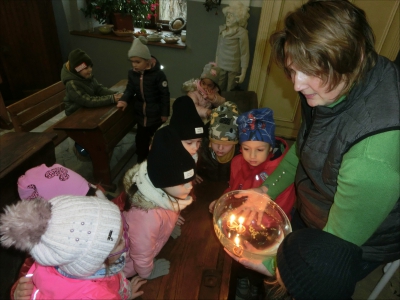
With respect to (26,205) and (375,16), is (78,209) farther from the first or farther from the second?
(375,16)

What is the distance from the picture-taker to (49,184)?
4.45 ft

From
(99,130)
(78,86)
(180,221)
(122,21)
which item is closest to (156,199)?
(180,221)

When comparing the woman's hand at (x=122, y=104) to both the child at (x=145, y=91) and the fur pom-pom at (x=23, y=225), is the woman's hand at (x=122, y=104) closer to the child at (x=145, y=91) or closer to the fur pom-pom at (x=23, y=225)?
the child at (x=145, y=91)

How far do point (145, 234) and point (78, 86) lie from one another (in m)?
2.15

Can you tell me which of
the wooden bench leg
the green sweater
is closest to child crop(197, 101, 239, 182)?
the wooden bench leg

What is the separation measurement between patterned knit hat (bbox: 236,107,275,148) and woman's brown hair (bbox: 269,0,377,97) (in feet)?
2.53

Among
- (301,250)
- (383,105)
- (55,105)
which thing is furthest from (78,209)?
(55,105)

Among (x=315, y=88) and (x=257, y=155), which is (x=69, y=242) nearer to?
(x=315, y=88)

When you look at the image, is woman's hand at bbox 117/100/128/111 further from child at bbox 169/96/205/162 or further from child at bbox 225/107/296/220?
child at bbox 225/107/296/220

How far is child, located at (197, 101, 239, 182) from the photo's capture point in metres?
1.88

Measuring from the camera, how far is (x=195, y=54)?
13.7 feet

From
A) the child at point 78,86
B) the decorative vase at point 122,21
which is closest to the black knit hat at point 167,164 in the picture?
the child at point 78,86

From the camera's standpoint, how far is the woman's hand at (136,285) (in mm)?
1143

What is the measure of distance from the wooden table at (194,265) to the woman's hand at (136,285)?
0.07ft
